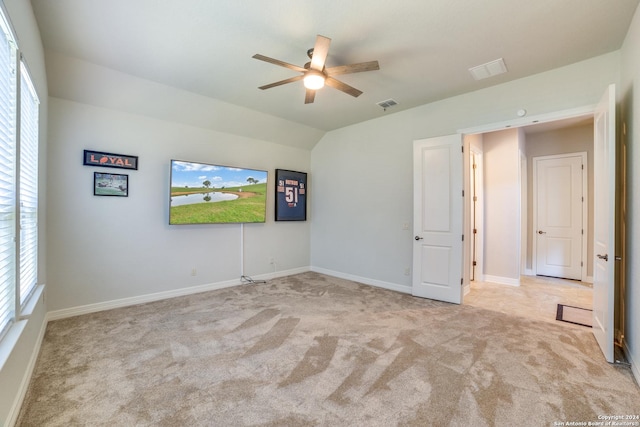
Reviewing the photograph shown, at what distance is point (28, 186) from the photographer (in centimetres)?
243

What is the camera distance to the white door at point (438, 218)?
3941 millimetres

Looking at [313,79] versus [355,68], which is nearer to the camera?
[355,68]

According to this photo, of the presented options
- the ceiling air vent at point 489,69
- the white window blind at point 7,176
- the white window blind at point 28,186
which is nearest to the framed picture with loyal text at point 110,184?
the white window blind at point 28,186

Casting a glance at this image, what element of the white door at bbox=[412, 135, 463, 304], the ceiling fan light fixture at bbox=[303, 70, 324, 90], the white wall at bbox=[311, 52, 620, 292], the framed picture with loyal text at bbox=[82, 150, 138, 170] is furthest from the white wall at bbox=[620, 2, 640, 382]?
the framed picture with loyal text at bbox=[82, 150, 138, 170]

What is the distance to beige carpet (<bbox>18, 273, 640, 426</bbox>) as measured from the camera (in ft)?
5.89

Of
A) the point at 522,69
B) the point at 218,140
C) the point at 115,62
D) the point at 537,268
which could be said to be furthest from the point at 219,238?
the point at 537,268

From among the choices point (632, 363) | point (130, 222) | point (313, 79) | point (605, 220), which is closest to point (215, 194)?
point (130, 222)

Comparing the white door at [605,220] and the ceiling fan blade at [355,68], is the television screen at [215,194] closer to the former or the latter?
the ceiling fan blade at [355,68]

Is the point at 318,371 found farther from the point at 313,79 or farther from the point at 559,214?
the point at 559,214

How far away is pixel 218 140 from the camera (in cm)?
473

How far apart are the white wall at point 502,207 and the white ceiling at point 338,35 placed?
2.07 meters

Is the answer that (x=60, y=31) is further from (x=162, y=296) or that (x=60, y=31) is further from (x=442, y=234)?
(x=442, y=234)

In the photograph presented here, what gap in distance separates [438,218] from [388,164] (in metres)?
1.30

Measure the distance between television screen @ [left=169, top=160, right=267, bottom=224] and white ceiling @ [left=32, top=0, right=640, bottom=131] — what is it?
1.31 metres
